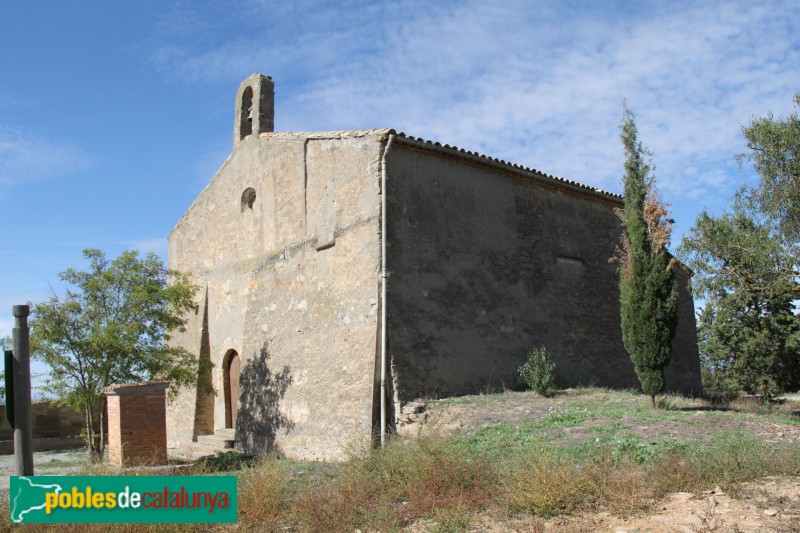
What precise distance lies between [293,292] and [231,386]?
3.89 metres

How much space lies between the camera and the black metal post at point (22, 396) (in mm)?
5395

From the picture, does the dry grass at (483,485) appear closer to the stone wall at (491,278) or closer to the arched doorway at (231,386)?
the stone wall at (491,278)

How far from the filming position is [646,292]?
1173 centimetres

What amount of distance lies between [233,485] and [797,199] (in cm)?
1366

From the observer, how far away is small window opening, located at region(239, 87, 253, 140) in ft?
54.5

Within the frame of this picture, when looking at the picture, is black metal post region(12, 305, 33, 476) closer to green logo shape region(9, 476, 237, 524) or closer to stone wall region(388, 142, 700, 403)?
green logo shape region(9, 476, 237, 524)

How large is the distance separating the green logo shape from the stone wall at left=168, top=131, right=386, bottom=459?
3829 millimetres

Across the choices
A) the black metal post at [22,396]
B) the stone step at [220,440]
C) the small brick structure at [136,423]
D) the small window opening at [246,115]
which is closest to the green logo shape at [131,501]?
the black metal post at [22,396]

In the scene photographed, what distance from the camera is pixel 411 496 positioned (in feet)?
23.3

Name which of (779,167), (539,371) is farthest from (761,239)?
(539,371)

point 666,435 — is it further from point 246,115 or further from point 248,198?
point 246,115

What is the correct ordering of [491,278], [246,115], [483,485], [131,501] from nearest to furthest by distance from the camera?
[131,501] → [483,485] → [491,278] → [246,115]

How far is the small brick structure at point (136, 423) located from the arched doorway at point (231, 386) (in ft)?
13.6

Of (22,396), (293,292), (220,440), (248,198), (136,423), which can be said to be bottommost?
(220,440)
